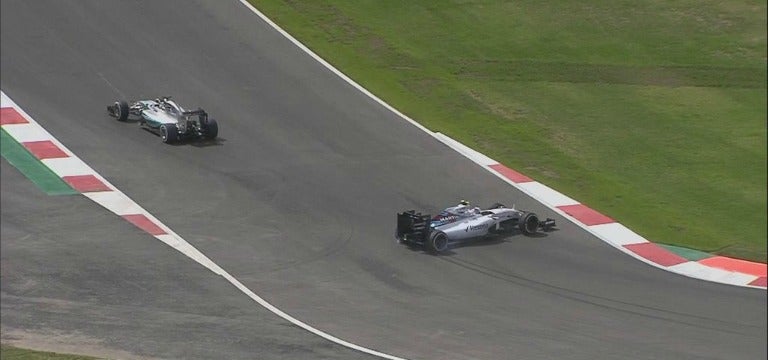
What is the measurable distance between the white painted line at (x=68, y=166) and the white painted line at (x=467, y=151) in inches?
235

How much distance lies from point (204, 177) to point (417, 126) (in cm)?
411

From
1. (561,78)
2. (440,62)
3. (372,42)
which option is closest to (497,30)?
(561,78)

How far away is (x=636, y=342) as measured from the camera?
11164 mm

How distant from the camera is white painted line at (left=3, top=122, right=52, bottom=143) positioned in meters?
18.2

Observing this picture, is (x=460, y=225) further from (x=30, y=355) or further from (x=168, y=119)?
(x=168, y=119)

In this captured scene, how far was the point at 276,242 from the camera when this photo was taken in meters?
14.9

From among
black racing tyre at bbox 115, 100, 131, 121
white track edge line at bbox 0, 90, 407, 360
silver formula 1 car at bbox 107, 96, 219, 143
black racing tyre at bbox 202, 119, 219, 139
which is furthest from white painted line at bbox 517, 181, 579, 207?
black racing tyre at bbox 115, 100, 131, 121

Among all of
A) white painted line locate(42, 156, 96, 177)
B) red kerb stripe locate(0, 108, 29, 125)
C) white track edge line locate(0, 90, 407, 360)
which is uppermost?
red kerb stripe locate(0, 108, 29, 125)

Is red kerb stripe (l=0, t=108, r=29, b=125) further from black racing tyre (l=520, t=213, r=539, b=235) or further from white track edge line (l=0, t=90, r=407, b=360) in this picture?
black racing tyre (l=520, t=213, r=539, b=235)

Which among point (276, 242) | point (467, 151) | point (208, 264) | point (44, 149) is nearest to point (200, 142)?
point (44, 149)

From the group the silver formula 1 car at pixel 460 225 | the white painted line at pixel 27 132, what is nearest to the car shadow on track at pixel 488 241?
the silver formula 1 car at pixel 460 225

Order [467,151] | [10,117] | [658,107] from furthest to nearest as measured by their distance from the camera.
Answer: [10,117]
[467,151]
[658,107]

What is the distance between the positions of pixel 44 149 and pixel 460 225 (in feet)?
25.1

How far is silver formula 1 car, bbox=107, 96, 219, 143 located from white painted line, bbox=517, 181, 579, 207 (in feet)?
19.1
